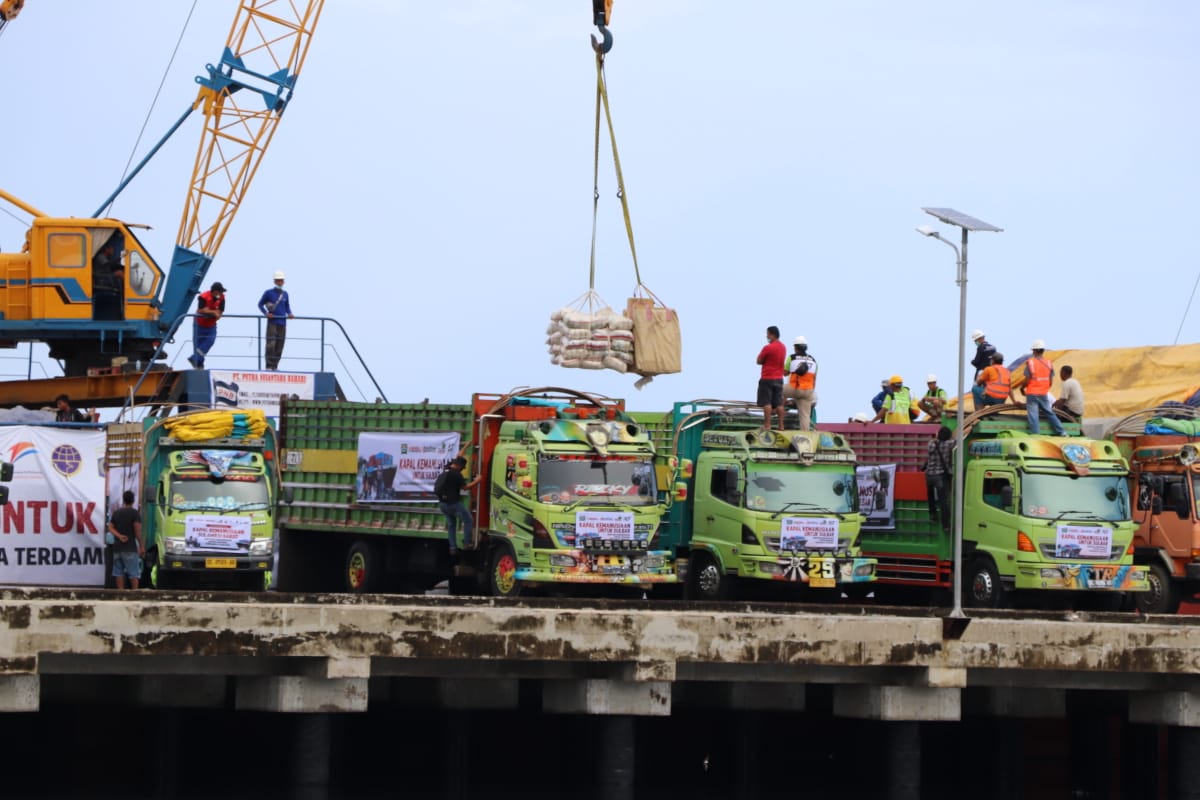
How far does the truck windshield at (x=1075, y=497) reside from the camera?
96.8 feet

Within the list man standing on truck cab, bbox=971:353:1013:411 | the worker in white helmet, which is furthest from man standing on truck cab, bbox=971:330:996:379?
the worker in white helmet

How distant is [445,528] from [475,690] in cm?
726

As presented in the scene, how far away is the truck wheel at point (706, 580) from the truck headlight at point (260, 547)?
688cm

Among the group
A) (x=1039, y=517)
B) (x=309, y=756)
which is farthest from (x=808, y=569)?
(x=309, y=756)

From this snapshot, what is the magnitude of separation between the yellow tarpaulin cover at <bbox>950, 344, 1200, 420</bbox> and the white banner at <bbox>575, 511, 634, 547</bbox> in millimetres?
13249

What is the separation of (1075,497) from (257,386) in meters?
18.0

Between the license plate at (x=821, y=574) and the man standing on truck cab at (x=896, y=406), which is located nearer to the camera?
the license plate at (x=821, y=574)

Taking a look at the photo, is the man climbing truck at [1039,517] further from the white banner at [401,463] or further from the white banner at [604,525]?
A: the white banner at [401,463]

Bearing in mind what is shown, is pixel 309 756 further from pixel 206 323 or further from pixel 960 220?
pixel 206 323

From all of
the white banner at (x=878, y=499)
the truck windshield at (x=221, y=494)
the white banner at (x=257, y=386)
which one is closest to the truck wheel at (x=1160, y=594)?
the white banner at (x=878, y=499)

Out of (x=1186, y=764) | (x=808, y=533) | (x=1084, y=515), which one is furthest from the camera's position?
(x=1084, y=515)

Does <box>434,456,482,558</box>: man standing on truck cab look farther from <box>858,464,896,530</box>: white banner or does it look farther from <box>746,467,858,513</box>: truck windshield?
<box>858,464,896,530</box>: white banner

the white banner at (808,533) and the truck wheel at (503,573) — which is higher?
the white banner at (808,533)

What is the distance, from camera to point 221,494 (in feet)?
106
